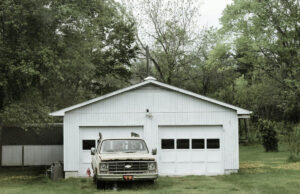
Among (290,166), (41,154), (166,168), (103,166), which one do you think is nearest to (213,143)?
(166,168)

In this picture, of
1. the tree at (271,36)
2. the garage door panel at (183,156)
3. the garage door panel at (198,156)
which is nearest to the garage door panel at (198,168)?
the garage door panel at (198,156)

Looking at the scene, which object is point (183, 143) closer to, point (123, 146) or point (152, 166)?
point (123, 146)

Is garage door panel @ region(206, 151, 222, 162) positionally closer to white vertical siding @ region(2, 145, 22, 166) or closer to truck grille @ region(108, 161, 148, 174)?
truck grille @ region(108, 161, 148, 174)

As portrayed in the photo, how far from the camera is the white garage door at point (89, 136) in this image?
1995 centimetres

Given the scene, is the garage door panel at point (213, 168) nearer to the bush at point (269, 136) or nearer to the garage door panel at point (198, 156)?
the garage door panel at point (198, 156)

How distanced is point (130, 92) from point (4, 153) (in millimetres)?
10121

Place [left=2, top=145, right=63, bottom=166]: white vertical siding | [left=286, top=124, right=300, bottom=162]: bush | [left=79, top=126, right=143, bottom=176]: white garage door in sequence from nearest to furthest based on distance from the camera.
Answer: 1. [left=79, top=126, right=143, bottom=176]: white garage door
2. [left=286, top=124, right=300, bottom=162]: bush
3. [left=2, top=145, right=63, bottom=166]: white vertical siding

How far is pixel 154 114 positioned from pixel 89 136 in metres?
3.09

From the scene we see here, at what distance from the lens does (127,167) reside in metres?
14.5

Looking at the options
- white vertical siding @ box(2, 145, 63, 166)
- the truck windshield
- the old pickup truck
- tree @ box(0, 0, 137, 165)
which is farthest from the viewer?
white vertical siding @ box(2, 145, 63, 166)

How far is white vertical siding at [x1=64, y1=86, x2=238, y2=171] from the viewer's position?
65.5ft

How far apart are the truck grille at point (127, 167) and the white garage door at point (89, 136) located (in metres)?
5.71

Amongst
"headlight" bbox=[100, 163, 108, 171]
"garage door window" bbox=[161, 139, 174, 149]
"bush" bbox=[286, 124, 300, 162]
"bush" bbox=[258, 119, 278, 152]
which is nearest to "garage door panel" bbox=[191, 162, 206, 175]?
"garage door window" bbox=[161, 139, 174, 149]

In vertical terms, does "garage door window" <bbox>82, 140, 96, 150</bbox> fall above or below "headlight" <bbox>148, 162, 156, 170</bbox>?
above
